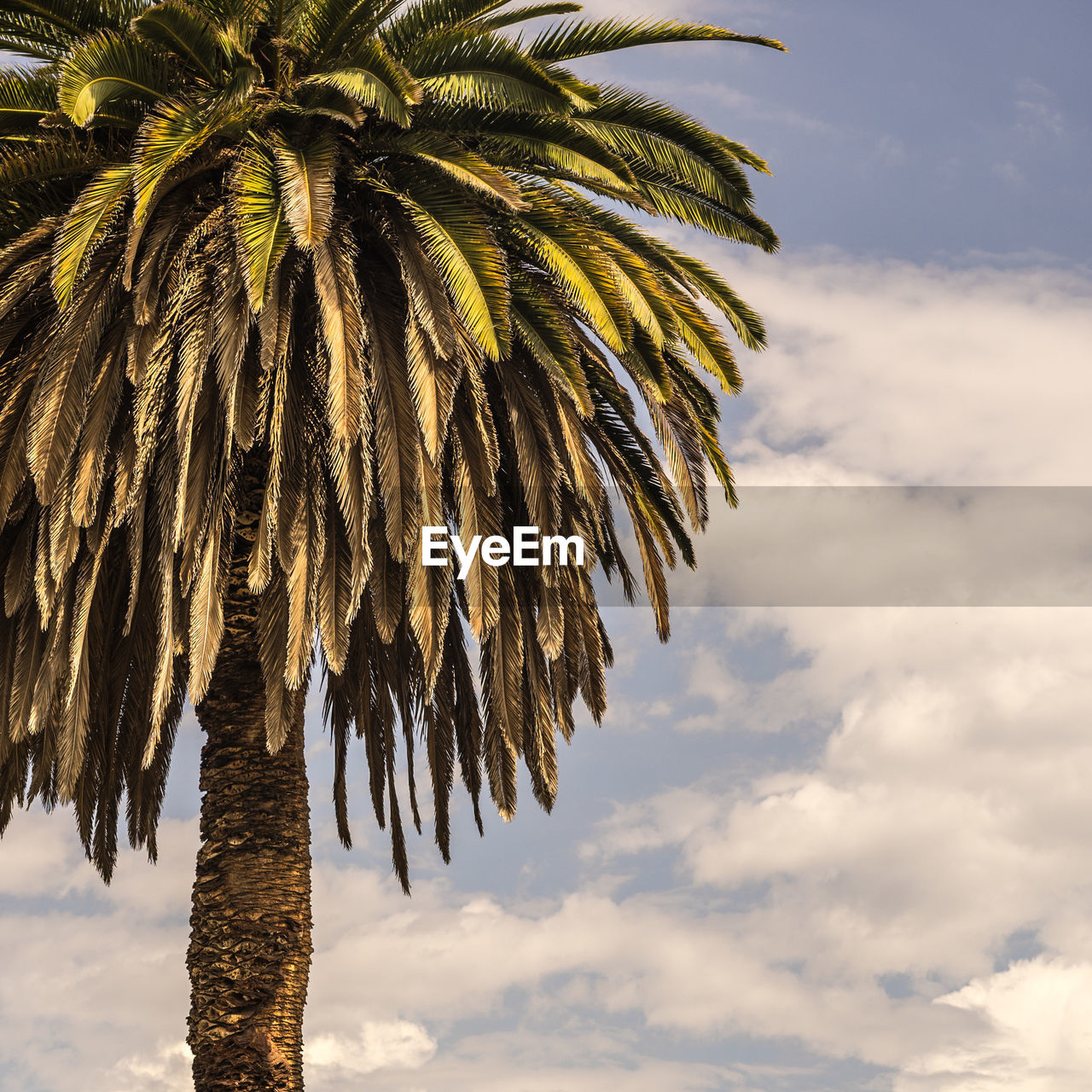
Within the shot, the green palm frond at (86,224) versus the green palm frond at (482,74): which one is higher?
the green palm frond at (482,74)

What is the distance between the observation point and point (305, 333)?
12281 millimetres

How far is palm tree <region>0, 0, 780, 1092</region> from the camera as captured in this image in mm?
11289

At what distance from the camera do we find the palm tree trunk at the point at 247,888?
11633mm

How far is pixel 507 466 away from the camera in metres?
13.5

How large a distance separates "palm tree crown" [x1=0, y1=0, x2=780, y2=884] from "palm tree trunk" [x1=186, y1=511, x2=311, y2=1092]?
28.9 inches

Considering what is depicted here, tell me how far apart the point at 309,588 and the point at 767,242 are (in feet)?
21.3

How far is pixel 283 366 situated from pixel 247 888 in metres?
4.74

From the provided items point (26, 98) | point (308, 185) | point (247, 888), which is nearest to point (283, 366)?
point (308, 185)

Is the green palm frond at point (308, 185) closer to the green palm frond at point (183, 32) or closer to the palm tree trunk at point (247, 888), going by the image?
the green palm frond at point (183, 32)

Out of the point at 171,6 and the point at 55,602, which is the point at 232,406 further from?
the point at 171,6

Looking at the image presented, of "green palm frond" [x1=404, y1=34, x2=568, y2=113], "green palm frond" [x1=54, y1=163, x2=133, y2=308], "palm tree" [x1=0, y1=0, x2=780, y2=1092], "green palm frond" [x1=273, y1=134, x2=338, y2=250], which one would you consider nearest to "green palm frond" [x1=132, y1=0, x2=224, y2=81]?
"palm tree" [x1=0, y1=0, x2=780, y2=1092]

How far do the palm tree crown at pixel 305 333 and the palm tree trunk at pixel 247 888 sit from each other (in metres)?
0.73

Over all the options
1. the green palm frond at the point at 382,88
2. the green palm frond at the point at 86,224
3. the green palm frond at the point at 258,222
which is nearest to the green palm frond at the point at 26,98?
the green palm frond at the point at 86,224

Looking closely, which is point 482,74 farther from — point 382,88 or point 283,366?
point 283,366
